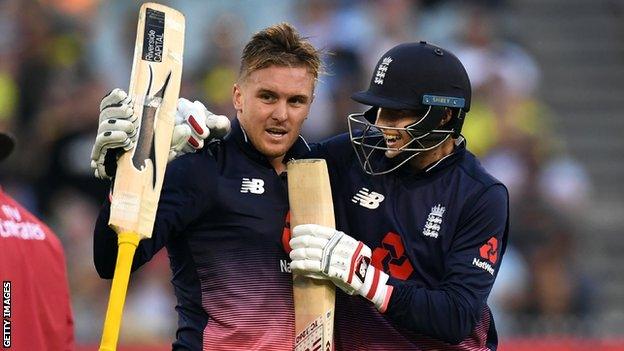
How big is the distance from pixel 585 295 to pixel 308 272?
16.8ft

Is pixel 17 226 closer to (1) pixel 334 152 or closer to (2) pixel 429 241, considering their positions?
(1) pixel 334 152

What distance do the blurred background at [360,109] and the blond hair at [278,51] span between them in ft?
11.2

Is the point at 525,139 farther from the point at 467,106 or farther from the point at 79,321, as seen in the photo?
the point at 467,106

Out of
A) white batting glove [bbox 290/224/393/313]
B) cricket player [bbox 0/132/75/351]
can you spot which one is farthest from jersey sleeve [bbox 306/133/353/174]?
cricket player [bbox 0/132/75/351]

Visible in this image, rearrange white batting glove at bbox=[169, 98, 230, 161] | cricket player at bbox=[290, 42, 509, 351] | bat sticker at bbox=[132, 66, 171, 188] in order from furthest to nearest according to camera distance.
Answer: white batting glove at bbox=[169, 98, 230, 161] → cricket player at bbox=[290, 42, 509, 351] → bat sticker at bbox=[132, 66, 171, 188]

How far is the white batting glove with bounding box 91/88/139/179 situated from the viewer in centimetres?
454

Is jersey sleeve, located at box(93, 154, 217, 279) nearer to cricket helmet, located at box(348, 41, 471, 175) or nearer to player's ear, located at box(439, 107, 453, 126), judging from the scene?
cricket helmet, located at box(348, 41, 471, 175)

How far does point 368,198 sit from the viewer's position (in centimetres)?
500

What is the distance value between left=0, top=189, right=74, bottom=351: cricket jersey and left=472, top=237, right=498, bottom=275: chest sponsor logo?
164cm

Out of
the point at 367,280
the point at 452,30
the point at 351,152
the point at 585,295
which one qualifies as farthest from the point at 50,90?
the point at 367,280

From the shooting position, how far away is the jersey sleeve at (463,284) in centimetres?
468

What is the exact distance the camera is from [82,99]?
953 cm

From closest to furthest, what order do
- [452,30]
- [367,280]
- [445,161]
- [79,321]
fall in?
[367,280]
[445,161]
[79,321]
[452,30]

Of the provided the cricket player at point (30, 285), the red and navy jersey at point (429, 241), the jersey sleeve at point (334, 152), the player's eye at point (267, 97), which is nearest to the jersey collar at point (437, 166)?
the red and navy jersey at point (429, 241)
